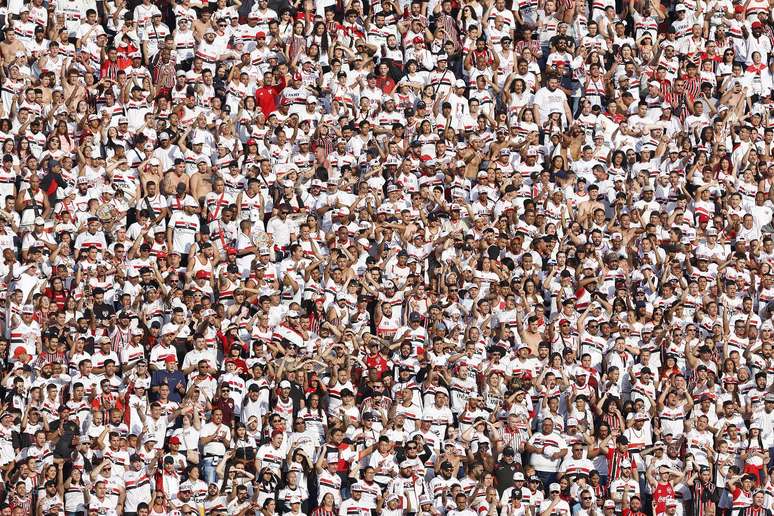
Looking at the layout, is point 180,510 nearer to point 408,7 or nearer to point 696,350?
point 696,350

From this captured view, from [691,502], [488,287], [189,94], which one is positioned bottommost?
[691,502]

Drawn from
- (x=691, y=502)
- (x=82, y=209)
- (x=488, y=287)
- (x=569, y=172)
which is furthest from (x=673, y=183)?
(x=82, y=209)

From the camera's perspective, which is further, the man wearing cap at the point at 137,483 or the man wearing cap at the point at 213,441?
the man wearing cap at the point at 213,441

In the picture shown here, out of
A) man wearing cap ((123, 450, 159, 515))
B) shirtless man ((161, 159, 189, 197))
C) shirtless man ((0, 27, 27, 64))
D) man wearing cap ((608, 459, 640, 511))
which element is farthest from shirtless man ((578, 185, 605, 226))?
shirtless man ((0, 27, 27, 64))

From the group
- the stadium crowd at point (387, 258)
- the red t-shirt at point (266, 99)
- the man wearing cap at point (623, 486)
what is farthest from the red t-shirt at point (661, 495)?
the red t-shirt at point (266, 99)

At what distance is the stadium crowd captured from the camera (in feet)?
90.4

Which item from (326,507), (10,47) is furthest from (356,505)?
(10,47)

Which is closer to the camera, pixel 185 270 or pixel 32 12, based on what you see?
pixel 185 270

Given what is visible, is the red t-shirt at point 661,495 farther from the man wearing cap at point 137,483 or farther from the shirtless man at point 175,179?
the shirtless man at point 175,179

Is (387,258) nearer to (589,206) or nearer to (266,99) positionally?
(589,206)

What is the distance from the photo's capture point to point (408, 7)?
33.4 m

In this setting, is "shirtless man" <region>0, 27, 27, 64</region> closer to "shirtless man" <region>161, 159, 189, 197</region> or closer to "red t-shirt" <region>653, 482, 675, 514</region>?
"shirtless man" <region>161, 159, 189, 197</region>

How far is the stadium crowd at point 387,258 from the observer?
27.5 m

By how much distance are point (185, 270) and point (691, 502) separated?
7328 mm
